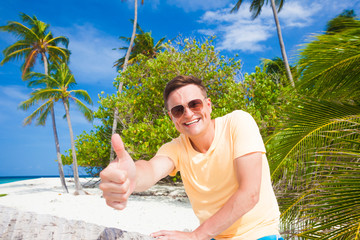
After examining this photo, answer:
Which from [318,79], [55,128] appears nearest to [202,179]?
[318,79]

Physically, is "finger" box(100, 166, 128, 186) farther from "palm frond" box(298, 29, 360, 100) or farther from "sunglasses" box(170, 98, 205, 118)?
"palm frond" box(298, 29, 360, 100)

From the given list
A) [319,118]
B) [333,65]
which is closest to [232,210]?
[319,118]

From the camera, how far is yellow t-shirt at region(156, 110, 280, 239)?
1.49 m

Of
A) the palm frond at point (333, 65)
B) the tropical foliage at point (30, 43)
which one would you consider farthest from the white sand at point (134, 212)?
the tropical foliage at point (30, 43)

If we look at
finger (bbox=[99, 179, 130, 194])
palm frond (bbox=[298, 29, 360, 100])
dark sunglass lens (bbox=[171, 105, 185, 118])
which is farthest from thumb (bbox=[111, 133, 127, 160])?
palm frond (bbox=[298, 29, 360, 100])

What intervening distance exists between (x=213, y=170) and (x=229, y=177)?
114mm

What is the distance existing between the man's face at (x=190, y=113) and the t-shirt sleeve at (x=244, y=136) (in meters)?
0.27

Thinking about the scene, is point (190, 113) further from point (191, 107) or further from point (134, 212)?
point (134, 212)

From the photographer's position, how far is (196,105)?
1916mm

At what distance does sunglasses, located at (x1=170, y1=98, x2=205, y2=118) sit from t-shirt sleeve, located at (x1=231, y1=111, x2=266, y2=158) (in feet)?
1.15

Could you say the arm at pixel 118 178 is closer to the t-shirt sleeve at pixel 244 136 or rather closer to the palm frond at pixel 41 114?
the t-shirt sleeve at pixel 244 136

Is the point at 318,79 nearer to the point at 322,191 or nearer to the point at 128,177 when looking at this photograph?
the point at 322,191

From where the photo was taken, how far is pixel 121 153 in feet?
3.18

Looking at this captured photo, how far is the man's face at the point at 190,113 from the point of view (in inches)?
71.7
